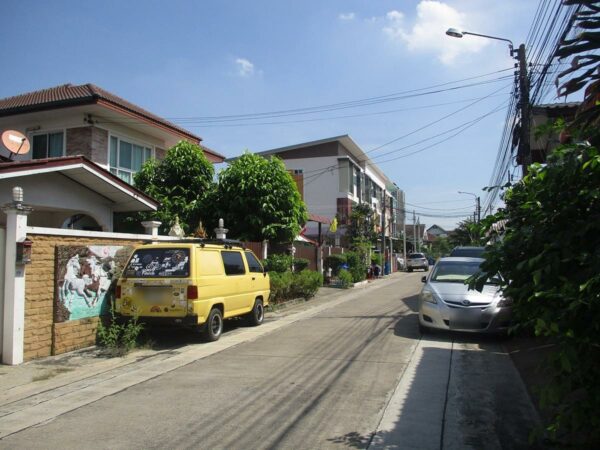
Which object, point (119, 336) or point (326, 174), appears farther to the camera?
point (326, 174)

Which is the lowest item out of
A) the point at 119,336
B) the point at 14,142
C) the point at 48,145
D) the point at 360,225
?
the point at 119,336

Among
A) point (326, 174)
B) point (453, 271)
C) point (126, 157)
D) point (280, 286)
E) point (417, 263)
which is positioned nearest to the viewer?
point (453, 271)

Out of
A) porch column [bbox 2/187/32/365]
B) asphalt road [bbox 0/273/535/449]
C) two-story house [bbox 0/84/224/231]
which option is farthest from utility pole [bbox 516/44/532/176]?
porch column [bbox 2/187/32/365]

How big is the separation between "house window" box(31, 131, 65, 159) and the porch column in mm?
9228

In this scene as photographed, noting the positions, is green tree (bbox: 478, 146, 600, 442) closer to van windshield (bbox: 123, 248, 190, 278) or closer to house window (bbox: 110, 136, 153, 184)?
van windshield (bbox: 123, 248, 190, 278)

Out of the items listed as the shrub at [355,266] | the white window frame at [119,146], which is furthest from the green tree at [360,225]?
the white window frame at [119,146]

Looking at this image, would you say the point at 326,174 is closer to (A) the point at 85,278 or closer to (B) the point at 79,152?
(B) the point at 79,152

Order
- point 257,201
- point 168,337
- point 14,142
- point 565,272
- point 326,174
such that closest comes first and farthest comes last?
point 565,272 < point 168,337 < point 14,142 < point 257,201 < point 326,174

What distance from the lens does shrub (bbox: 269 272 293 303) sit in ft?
50.0

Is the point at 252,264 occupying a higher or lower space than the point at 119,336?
higher

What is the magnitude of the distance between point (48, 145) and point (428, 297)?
13.1 metres

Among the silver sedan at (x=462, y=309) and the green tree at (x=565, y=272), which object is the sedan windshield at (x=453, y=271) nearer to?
the silver sedan at (x=462, y=309)

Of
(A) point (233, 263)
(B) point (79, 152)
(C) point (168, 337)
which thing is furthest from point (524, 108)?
(B) point (79, 152)

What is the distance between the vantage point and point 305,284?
17406 millimetres
